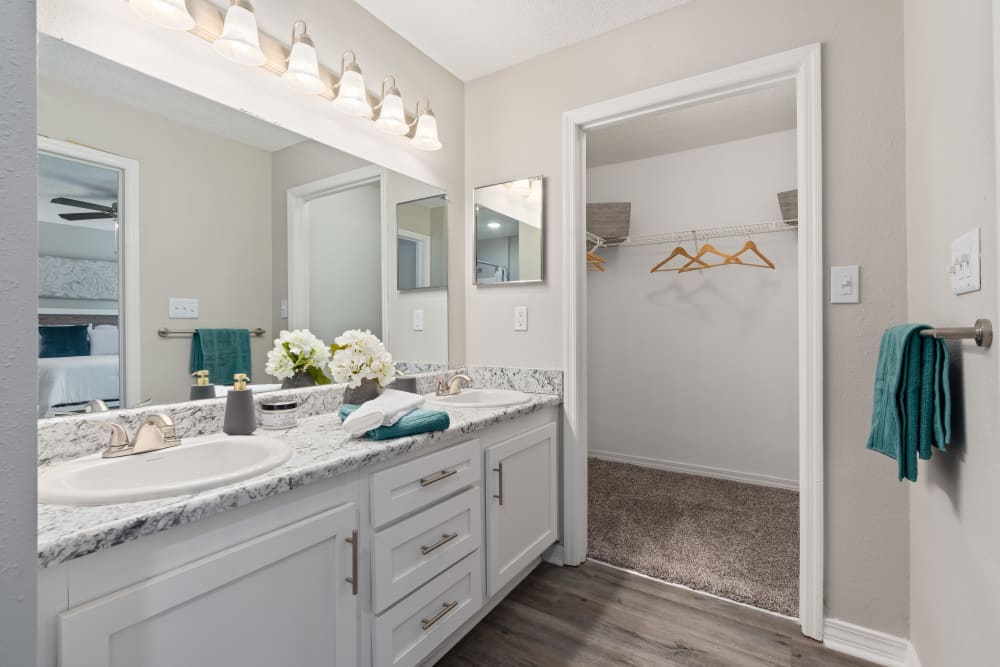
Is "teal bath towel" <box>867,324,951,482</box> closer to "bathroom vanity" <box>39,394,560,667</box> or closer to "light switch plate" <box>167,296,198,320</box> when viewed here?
"bathroom vanity" <box>39,394,560,667</box>

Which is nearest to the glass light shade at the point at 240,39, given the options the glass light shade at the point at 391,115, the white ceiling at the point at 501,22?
the glass light shade at the point at 391,115

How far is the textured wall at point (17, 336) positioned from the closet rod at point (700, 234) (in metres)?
3.14

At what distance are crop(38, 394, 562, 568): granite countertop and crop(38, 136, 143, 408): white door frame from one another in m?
0.37

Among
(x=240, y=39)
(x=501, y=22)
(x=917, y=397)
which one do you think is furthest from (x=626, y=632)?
(x=501, y=22)

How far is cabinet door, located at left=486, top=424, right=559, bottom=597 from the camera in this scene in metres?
1.70

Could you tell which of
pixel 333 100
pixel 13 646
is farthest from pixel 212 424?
pixel 333 100

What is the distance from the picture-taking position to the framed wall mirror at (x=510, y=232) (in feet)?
7.28

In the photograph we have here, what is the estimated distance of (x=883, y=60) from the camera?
5.01ft

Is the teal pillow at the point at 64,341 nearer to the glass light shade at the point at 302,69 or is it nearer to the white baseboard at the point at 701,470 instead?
the glass light shade at the point at 302,69

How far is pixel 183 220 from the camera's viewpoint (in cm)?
137

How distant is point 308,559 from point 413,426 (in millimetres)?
419

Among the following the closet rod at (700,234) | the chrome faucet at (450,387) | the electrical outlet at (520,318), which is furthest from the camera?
the closet rod at (700,234)

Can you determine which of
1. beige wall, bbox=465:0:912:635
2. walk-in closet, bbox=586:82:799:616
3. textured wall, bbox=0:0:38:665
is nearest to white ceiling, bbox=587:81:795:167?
walk-in closet, bbox=586:82:799:616

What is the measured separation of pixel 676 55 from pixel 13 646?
7.65ft
